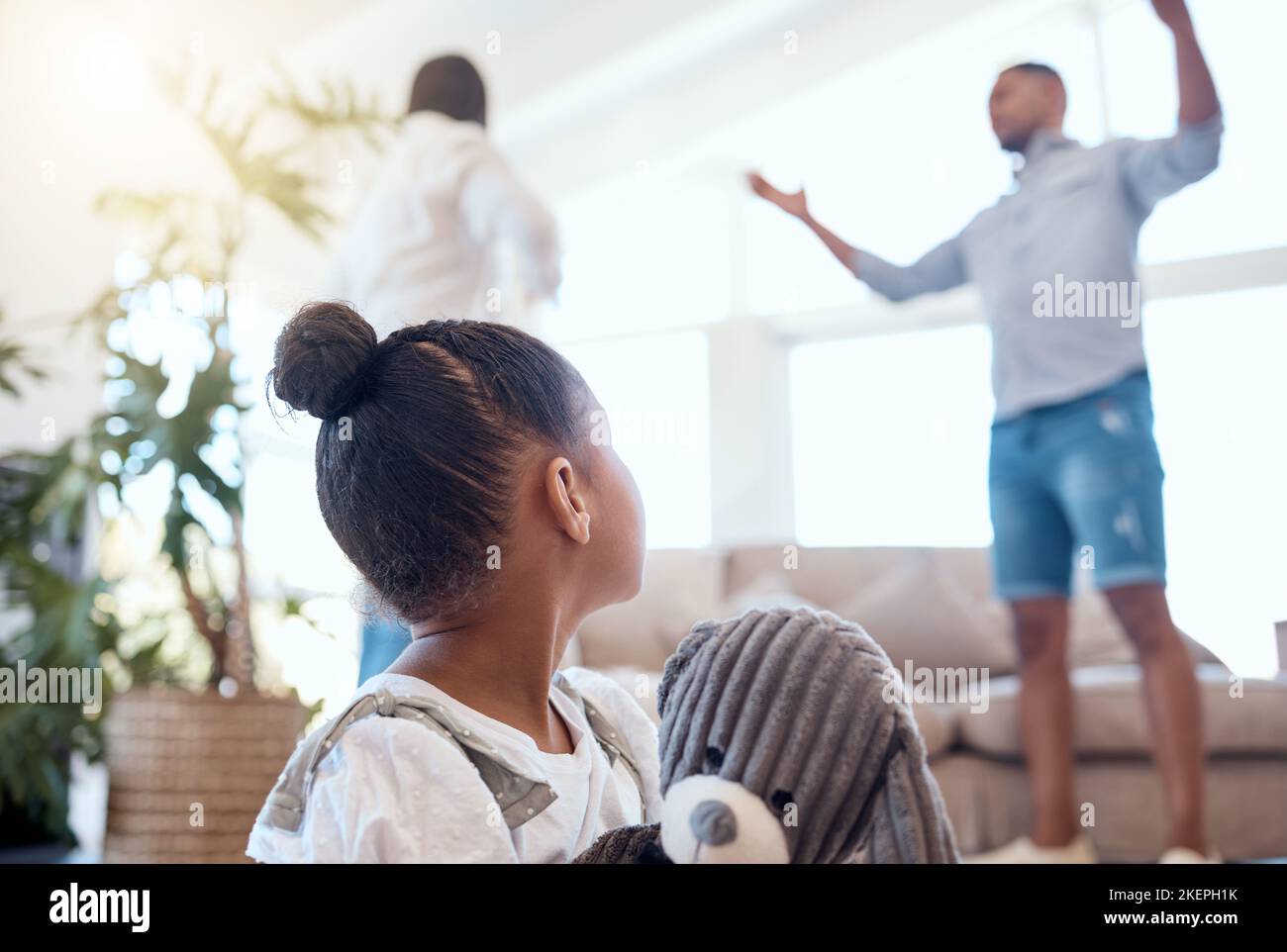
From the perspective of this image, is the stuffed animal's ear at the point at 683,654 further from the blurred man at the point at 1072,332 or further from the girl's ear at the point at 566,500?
the blurred man at the point at 1072,332

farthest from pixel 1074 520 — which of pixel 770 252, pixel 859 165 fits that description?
pixel 770 252

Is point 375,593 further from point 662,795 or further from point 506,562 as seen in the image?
point 662,795

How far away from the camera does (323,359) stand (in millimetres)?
543

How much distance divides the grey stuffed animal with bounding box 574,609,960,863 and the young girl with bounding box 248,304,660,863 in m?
0.10

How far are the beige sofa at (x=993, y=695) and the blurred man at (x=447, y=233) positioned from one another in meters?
0.40

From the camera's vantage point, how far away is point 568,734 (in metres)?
0.64

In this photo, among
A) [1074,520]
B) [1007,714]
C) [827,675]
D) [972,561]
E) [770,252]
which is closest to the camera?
[827,675]

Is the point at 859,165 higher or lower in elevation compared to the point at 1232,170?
higher

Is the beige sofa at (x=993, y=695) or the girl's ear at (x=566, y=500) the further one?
the beige sofa at (x=993, y=695)

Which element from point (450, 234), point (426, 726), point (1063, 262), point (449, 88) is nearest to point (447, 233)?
point (450, 234)

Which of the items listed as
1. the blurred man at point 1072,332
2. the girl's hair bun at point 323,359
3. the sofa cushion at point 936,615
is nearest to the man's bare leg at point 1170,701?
the blurred man at point 1072,332

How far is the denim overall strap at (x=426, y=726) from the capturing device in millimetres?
512

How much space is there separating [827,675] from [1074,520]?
1.63 feet

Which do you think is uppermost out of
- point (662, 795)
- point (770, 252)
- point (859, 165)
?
point (770, 252)
